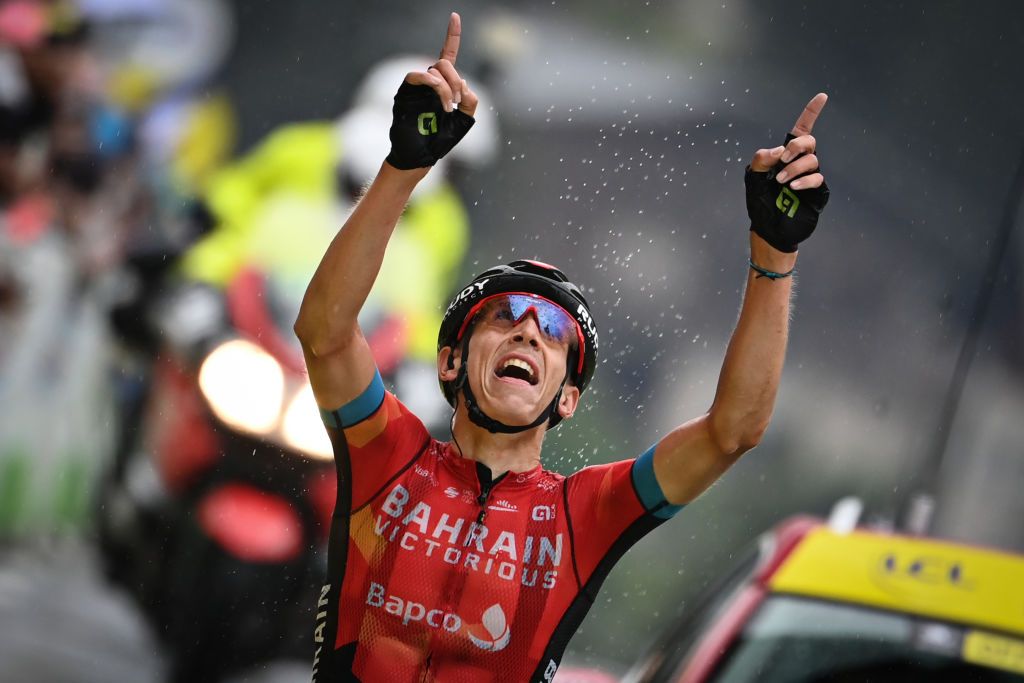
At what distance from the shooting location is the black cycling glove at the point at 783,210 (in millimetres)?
2004

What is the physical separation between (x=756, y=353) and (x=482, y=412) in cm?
52

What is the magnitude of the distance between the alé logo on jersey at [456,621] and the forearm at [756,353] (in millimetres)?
524

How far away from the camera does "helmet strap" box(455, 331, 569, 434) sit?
2.18 meters

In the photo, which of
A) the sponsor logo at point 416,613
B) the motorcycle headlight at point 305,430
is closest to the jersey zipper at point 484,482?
the sponsor logo at point 416,613

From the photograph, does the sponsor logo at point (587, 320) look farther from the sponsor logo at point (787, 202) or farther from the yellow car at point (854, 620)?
the yellow car at point (854, 620)

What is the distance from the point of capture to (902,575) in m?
3.43

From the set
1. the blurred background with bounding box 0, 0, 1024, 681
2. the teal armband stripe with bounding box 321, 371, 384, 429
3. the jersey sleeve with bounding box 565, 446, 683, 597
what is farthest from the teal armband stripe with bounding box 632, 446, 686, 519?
the blurred background with bounding box 0, 0, 1024, 681

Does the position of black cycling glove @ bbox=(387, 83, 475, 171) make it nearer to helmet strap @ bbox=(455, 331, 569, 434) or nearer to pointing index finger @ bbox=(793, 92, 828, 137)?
helmet strap @ bbox=(455, 331, 569, 434)

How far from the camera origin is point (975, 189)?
487cm

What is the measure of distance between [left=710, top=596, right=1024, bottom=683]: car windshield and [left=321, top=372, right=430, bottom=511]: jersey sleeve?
142 centimetres

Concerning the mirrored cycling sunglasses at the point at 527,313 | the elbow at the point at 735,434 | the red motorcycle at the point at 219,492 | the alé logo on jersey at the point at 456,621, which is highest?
the mirrored cycling sunglasses at the point at 527,313

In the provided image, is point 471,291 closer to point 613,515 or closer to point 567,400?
point 567,400

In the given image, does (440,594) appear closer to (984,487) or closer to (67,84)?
(67,84)

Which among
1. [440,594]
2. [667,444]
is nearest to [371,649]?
[440,594]
